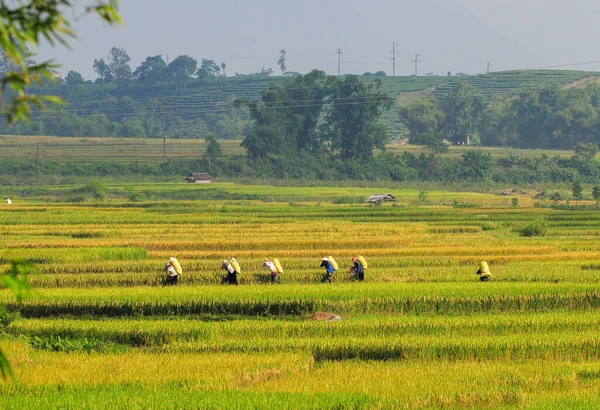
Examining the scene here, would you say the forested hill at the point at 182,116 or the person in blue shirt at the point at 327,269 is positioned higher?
the forested hill at the point at 182,116

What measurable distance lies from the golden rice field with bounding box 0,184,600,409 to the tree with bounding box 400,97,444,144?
339ft

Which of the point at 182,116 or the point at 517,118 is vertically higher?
the point at 182,116

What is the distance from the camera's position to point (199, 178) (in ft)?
316

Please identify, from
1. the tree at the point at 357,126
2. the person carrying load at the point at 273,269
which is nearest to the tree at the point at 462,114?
the tree at the point at 357,126

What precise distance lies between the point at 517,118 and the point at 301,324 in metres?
126

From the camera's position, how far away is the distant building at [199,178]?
3784 inches

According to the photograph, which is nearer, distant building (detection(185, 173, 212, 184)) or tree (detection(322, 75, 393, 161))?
distant building (detection(185, 173, 212, 184))

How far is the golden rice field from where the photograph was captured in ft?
51.9

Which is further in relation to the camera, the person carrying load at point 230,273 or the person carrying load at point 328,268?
→ the person carrying load at point 328,268

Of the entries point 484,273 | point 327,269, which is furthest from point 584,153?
point 327,269

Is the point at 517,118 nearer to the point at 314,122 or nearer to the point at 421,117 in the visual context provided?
the point at 421,117

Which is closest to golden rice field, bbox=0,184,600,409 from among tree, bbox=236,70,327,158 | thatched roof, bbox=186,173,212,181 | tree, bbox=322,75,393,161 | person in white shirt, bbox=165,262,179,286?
person in white shirt, bbox=165,262,179,286

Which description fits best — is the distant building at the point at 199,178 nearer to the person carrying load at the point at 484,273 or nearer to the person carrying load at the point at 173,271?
the person carrying load at the point at 173,271

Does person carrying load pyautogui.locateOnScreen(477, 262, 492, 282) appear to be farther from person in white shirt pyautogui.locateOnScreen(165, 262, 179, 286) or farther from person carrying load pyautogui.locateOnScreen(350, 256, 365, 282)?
person in white shirt pyautogui.locateOnScreen(165, 262, 179, 286)
